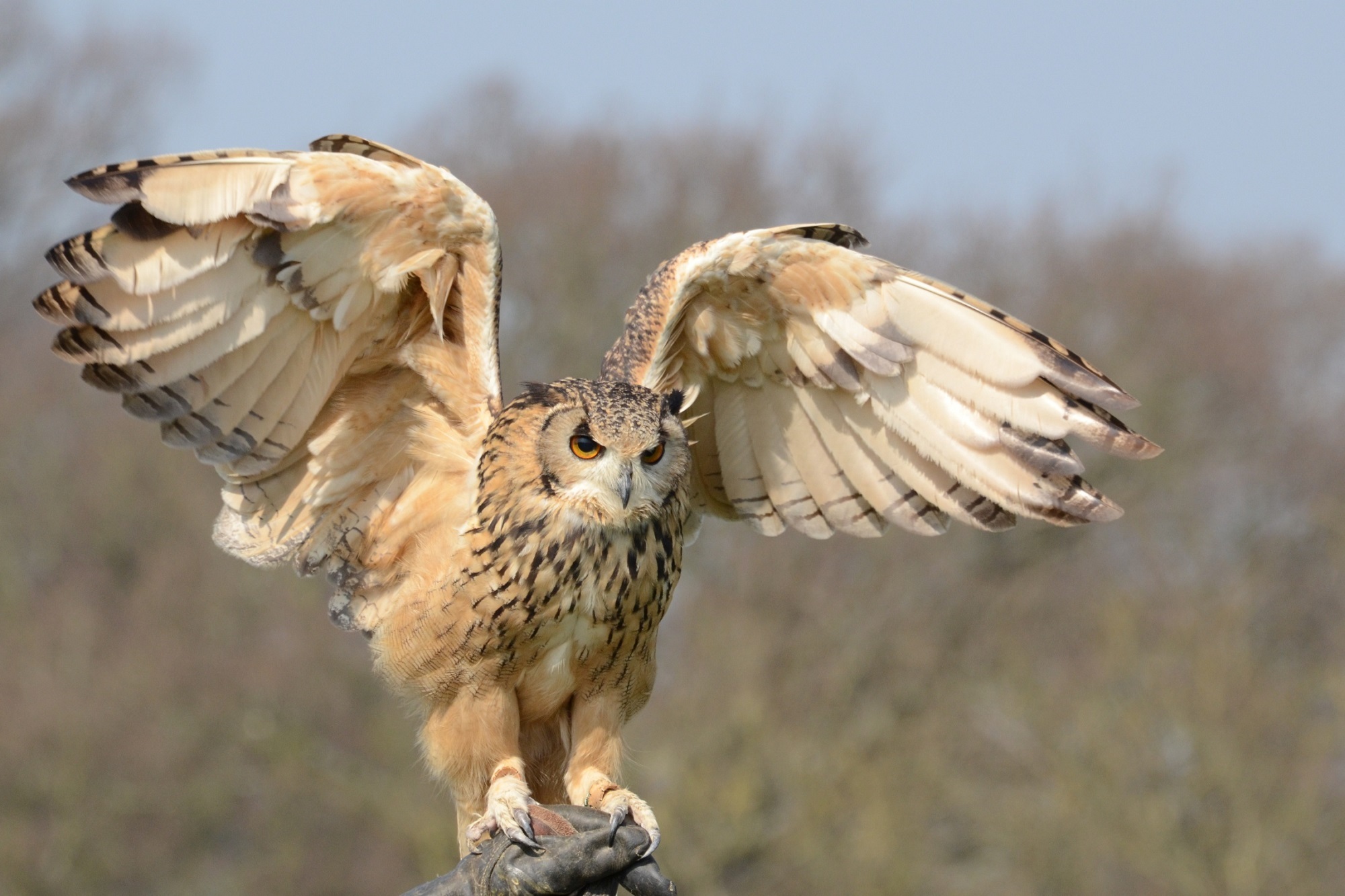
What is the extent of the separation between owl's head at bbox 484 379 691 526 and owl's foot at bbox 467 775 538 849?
0.73m

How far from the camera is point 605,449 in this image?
3672 mm

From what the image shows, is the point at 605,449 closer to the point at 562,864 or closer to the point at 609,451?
the point at 609,451

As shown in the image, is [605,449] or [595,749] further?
[595,749]

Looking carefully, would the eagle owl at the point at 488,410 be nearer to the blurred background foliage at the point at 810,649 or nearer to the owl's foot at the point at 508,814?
the owl's foot at the point at 508,814

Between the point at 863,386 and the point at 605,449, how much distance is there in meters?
0.97

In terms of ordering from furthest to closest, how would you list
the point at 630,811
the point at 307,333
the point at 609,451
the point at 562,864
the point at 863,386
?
the point at 863,386, the point at 307,333, the point at 630,811, the point at 609,451, the point at 562,864

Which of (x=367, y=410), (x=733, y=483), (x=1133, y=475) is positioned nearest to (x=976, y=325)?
(x=733, y=483)

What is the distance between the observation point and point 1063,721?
598 inches

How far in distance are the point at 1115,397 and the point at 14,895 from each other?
1399 centimetres

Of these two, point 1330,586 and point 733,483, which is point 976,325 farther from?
point 1330,586

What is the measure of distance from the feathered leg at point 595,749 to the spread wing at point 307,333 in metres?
0.63

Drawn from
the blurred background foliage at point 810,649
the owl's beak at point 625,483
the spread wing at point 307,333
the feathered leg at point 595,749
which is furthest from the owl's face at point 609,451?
the blurred background foliage at point 810,649

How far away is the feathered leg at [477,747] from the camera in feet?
12.7

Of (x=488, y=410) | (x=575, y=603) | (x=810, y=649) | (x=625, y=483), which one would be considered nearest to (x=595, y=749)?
(x=575, y=603)
